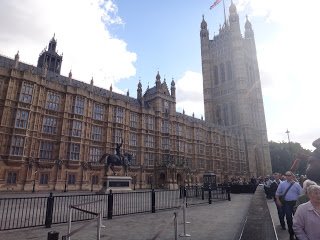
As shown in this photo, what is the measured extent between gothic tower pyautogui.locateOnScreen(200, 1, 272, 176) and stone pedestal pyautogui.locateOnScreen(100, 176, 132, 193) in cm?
5701

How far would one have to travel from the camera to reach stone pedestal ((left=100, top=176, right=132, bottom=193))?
2234 cm

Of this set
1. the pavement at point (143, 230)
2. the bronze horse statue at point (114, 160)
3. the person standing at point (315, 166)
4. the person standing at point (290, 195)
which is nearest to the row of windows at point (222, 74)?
the bronze horse statue at point (114, 160)

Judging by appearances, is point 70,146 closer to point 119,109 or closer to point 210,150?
point 119,109

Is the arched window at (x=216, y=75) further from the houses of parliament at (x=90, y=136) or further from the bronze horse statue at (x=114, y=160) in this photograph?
the bronze horse statue at (x=114, y=160)

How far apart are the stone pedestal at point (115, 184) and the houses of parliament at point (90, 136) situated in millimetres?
7689

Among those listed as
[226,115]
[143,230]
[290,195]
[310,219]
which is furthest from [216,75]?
[310,219]

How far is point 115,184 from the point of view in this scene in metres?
23.1

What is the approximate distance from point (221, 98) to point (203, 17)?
42.4 metres

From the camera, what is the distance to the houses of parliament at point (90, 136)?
26266 millimetres

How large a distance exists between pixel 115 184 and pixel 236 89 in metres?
68.1

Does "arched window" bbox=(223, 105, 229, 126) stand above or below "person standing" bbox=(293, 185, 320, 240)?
above

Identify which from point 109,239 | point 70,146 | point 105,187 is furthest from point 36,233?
point 70,146

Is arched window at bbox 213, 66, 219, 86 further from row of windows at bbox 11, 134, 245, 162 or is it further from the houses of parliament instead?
row of windows at bbox 11, 134, 245, 162

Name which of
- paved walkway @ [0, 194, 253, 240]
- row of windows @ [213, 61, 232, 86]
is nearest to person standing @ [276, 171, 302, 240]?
paved walkway @ [0, 194, 253, 240]
